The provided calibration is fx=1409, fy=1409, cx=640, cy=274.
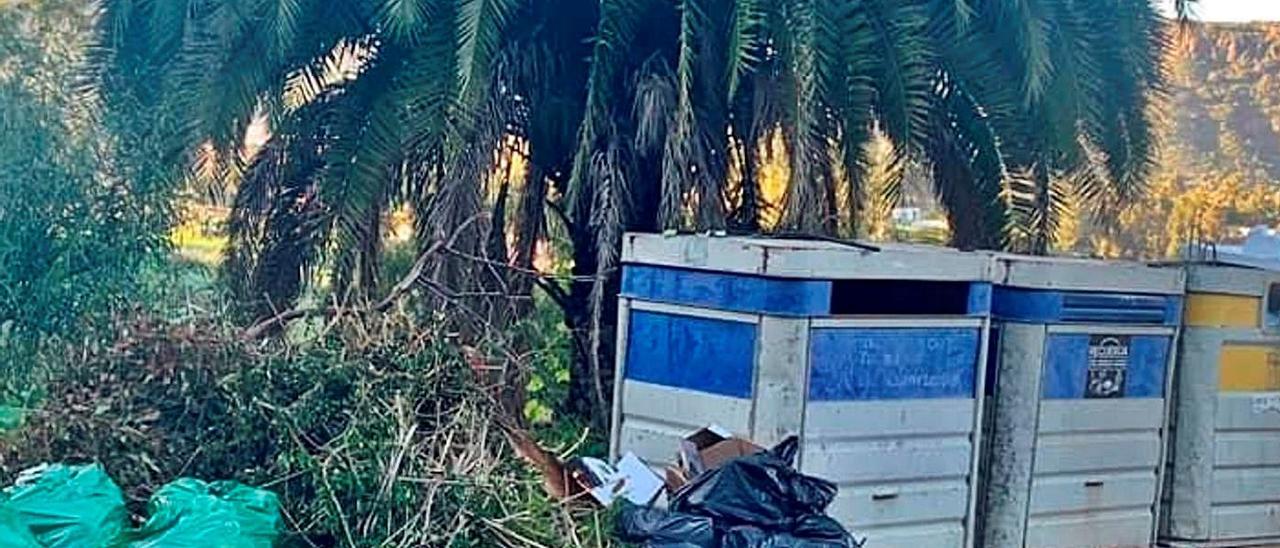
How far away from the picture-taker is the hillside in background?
2333cm

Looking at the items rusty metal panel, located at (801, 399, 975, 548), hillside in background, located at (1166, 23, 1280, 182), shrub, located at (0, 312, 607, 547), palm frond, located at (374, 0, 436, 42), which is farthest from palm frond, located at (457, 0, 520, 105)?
hillside in background, located at (1166, 23, 1280, 182)

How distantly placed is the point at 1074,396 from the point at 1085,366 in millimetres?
140

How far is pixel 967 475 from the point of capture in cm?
586

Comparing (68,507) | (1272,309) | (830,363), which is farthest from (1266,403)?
(68,507)

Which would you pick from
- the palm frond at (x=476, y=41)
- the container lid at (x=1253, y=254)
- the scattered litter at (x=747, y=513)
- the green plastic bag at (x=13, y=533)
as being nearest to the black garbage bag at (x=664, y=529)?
the scattered litter at (x=747, y=513)

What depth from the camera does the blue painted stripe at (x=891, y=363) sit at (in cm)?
527

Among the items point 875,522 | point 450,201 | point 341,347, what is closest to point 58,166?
point 450,201

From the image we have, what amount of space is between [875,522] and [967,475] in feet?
1.79

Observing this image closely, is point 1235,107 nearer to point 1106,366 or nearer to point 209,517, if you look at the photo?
point 1106,366

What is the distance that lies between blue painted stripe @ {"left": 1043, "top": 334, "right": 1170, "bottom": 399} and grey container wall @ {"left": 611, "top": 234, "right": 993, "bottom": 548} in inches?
17.6

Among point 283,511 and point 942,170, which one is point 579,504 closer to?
point 283,511

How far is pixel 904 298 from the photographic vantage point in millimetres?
5805

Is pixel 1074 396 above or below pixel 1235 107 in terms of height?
below

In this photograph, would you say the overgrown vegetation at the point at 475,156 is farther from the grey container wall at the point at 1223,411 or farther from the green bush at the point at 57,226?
the grey container wall at the point at 1223,411
